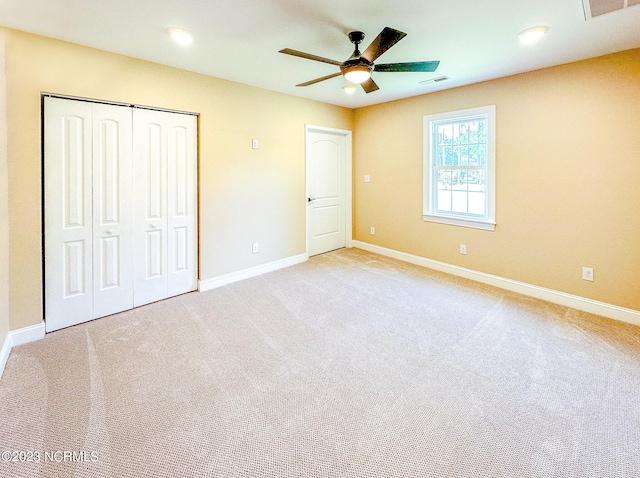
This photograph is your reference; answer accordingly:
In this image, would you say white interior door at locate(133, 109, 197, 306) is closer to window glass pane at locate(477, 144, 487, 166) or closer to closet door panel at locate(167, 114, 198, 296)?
closet door panel at locate(167, 114, 198, 296)

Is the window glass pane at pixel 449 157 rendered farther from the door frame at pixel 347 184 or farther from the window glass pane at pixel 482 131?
the door frame at pixel 347 184

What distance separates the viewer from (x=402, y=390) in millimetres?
2092

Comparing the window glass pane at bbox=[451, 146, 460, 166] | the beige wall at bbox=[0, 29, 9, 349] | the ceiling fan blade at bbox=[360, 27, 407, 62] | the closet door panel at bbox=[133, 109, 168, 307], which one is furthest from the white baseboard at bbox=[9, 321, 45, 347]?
the window glass pane at bbox=[451, 146, 460, 166]

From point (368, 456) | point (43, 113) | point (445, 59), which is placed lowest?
point (368, 456)

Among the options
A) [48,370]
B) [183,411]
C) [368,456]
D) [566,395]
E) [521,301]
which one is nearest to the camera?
[368,456]

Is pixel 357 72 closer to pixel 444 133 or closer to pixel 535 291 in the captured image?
pixel 444 133

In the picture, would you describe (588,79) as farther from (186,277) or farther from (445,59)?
(186,277)

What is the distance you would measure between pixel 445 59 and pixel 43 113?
362cm

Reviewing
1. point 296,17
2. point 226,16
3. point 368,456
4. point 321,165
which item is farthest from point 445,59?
point 368,456

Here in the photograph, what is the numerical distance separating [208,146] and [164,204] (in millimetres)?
847

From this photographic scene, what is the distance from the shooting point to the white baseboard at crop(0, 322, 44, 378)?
8.09ft

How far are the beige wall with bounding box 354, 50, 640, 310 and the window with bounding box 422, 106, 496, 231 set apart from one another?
0.10 meters

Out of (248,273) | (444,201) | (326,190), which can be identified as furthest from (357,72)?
(326,190)

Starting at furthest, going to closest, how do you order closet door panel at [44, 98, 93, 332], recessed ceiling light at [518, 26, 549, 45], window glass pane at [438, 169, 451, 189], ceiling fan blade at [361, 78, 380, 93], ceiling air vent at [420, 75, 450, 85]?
window glass pane at [438, 169, 451, 189] < ceiling air vent at [420, 75, 450, 85] < ceiling fan blade at [361, 78, 380, 93] < closet door panel at [44, 98, 93, 332] < recessed ceiling light at [518, 26, 549, 45]
